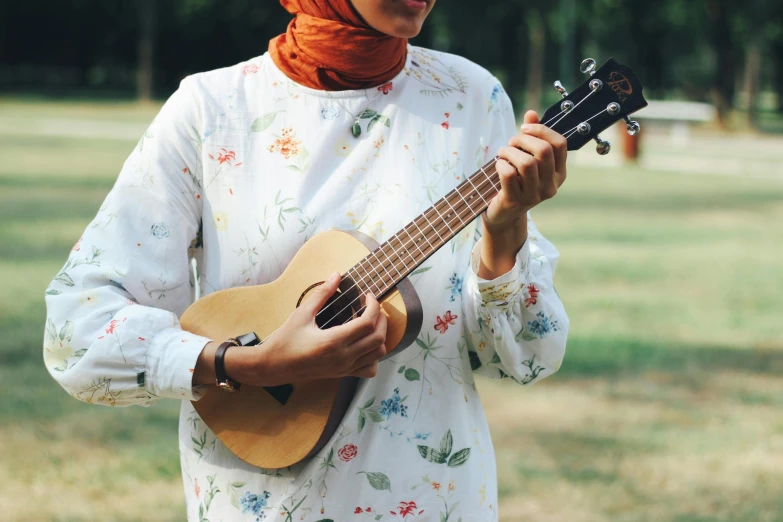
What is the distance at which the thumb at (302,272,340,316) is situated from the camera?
1927 millimetres

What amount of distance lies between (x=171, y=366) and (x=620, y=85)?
939 millimetres

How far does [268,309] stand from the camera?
206 centimetres

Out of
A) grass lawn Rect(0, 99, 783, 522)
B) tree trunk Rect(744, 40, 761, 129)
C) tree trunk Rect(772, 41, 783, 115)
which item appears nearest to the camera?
grass lawn Rect(0, 99, 783, 522)

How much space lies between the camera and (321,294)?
1963 mm

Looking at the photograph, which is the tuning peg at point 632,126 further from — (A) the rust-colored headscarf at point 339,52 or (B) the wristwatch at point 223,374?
(B) the wristwatch at point 223,374

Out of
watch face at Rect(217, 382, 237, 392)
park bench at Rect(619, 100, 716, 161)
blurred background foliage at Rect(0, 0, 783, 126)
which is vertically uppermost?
watch face at Rect(217, 382, 237, 392)

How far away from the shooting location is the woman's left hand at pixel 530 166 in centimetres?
180

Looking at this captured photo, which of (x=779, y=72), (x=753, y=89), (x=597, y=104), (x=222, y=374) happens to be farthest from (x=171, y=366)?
(x=779, y=72)

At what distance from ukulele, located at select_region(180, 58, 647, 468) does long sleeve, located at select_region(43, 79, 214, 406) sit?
95mm

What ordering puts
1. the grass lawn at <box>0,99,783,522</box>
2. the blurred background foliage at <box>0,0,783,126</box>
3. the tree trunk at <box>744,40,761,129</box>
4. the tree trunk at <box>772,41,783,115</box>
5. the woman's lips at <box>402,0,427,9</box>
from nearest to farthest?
1. the woman's lips at <box>402,0,427,9</box>
2. the grass lawn at <box>0,99,783,522</box>
3. the tree trunk at <box>744,40,761,129</box>
4. the blurred background foliage at <box>0,0,783,126</box>
5. the tree trunk at <box>772,41,783,115</box>

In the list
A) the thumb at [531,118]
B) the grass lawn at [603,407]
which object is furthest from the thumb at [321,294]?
the grass lawn at [603,407]

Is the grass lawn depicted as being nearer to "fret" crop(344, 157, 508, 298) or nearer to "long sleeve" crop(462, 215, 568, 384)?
"long sleeve" crop(462, 215, 568, 384)

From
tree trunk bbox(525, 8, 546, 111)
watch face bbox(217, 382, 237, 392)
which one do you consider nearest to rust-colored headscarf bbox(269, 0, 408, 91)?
watch face bbox(217, 382, 237, 392)

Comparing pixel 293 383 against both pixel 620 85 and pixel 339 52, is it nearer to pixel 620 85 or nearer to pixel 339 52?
pixel 339 52
